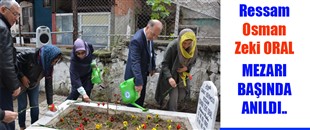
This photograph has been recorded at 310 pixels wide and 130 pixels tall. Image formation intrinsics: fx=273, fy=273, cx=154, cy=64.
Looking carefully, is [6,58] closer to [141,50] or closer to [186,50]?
[141,50]

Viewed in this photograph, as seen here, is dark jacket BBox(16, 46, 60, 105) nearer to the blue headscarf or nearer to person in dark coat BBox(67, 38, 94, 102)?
the blue headscarf

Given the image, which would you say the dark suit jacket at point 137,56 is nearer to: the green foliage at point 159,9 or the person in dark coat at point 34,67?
the person in dark coat at point 34,67

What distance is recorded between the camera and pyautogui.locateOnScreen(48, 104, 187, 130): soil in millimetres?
2662

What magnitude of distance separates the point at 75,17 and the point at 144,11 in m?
1.57

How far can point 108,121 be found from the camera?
2781 mm

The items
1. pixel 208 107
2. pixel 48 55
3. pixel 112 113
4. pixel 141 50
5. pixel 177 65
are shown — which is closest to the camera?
pixel 208 107

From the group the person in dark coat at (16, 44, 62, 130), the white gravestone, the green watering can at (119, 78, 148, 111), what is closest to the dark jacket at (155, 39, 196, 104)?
the green watering can at (119, 78, 148, 111)

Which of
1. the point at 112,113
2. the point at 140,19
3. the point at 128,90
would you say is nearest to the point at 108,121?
the point at 112,113

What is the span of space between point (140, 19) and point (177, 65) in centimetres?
291

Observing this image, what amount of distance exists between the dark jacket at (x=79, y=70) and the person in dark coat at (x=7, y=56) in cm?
77

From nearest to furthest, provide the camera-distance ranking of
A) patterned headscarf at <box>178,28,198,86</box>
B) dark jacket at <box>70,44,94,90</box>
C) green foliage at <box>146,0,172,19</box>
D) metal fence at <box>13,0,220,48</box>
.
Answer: patterned headscarf at <box>178,28,198,86</box> → dark jacket at <box>70,44,94,90</box> → green foliage at <box>146,0,172,19</box> → metal fence at <box>13,0,220,48</box>

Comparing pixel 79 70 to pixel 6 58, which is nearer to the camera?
pixel 6 58

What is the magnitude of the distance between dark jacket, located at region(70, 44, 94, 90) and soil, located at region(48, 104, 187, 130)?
0.34 meters

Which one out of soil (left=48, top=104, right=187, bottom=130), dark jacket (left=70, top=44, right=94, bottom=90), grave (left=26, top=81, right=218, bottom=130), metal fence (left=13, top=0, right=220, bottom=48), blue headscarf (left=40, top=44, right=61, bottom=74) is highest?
metal fence (left=13, top=0, right=220, bottom=48)
